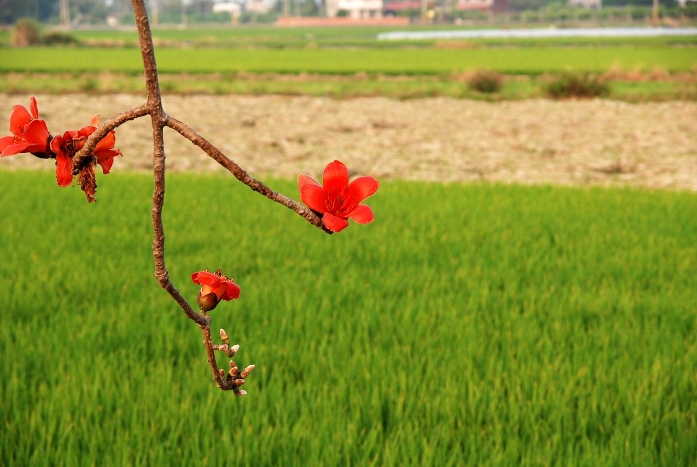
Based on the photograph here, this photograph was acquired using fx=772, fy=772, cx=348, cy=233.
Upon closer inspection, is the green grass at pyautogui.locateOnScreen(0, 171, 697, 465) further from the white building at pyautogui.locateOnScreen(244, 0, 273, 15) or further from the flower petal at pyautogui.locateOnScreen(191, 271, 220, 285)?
the white building at pyautogui.locateOnScreen(244, 0, 273, 15)

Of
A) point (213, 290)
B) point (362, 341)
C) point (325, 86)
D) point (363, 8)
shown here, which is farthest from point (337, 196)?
point (363, 8)

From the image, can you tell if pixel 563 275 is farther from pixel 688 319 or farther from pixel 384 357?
pixel 384 357

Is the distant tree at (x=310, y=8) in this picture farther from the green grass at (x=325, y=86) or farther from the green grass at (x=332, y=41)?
the green grass at (x=325, y=86)

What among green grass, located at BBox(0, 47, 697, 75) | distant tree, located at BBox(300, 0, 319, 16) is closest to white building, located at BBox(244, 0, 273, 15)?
distant tree, located at BBox(300, 0, 319, 16)

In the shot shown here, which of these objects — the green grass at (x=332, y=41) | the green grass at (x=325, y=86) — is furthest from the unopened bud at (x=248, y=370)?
the green grass at (x=332, y=41)

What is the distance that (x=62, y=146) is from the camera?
1.49 feet

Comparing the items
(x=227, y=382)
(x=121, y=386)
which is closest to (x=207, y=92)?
(x=121, y=386)

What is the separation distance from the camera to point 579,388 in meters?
2.85

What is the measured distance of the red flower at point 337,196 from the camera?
16.1 inches

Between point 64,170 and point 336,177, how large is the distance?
0.50 ft

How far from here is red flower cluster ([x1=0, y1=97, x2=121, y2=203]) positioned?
44 centimetres

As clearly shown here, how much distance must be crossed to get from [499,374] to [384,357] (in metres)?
0.48

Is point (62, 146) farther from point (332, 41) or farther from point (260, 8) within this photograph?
point (260, 8)

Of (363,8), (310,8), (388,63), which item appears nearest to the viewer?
(388,63)
